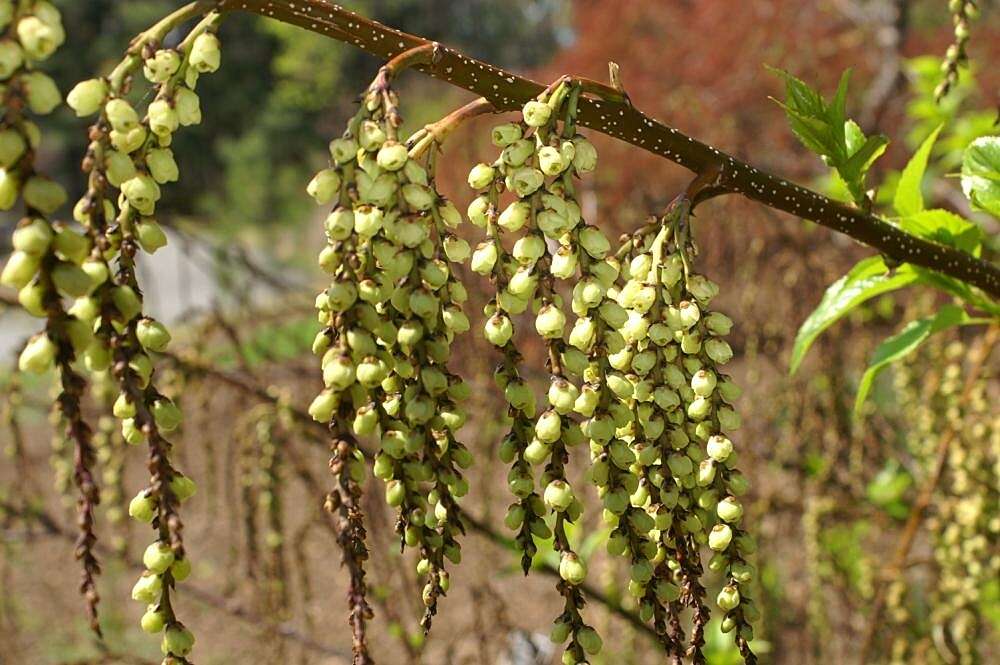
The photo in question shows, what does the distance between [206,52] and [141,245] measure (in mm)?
161

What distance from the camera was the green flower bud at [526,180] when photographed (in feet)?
2.76

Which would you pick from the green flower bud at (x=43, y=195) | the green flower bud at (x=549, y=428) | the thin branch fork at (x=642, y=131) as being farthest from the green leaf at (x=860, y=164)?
the green flower bud at (x=43, y=195)

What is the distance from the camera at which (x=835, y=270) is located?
312cm

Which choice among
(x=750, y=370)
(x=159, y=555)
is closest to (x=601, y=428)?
(x=159, y=555)

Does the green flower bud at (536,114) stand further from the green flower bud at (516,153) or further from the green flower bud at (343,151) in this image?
the green flower bud at (343,151)

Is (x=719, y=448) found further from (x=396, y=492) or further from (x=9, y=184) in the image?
(x=9, y=184)

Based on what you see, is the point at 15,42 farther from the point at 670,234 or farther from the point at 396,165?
the point at 670,234

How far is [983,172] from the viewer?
1248 mm

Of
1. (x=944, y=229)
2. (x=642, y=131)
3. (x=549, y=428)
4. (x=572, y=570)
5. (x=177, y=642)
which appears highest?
(x=944, y=229)

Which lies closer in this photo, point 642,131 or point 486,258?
point 486,258

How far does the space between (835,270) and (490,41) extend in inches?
895

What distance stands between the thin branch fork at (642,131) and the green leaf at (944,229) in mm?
39

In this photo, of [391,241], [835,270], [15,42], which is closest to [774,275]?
[835,270]

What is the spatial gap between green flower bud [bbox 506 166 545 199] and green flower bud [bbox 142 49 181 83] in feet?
0.94
